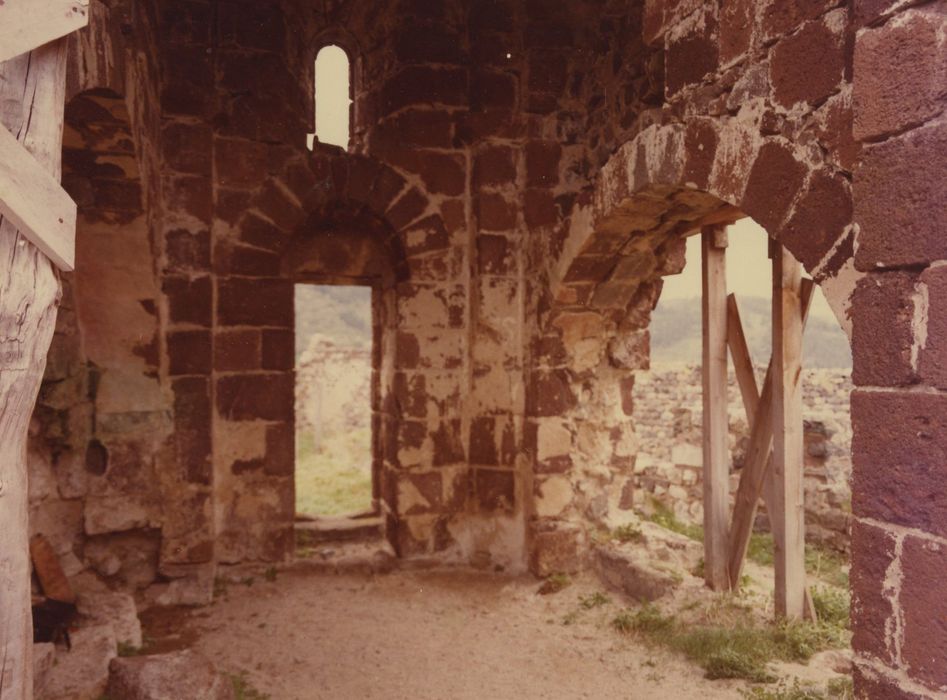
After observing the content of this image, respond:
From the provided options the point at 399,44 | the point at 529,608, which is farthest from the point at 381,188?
the point at 529,608

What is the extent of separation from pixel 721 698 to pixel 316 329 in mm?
19940

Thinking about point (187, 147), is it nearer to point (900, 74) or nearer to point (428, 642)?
point (428, 642)

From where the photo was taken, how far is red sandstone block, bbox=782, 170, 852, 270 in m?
2.44

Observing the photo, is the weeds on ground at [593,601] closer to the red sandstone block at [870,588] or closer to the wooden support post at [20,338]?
the red sandstone block at [870,588]

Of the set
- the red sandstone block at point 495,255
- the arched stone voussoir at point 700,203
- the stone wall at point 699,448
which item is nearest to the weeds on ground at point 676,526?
the stone wall at point 699,448

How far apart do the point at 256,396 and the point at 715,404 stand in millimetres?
3238

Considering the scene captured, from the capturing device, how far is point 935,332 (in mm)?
1853

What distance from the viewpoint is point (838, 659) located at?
Result: 3875 mm

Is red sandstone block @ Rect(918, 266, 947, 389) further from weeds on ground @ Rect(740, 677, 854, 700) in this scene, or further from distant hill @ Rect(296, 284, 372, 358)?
distant hill @ Rect(296, 284, 372, 358)

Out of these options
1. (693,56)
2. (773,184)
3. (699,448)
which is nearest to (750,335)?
(699,448)

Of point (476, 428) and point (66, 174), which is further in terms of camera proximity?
point (476, 428)

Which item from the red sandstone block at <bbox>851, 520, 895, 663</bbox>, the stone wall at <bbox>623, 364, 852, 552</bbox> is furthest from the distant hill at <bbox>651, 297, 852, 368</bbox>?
the red sandstone block at <bbox>851, 520, 895, 663</bbox>

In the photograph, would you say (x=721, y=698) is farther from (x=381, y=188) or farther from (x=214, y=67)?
(x=214, y=67)

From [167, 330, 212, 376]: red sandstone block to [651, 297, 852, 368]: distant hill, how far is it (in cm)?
1965
